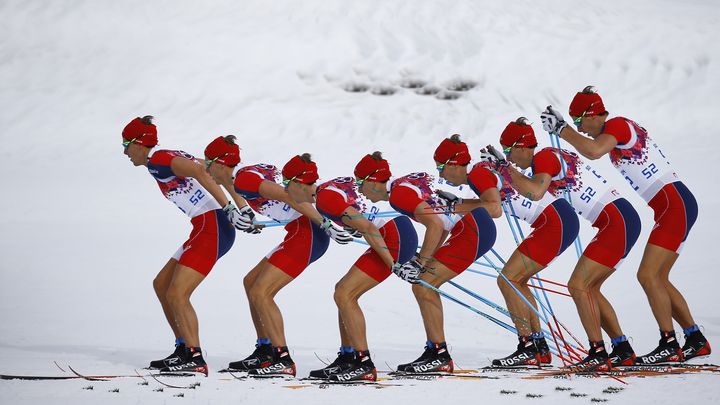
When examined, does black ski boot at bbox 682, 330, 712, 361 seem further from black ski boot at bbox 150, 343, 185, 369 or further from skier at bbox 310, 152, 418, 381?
black ski boot at bbox 150, 343, 185, 369

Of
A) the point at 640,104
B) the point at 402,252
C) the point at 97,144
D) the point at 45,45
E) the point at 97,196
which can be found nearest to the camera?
the point at 402,252

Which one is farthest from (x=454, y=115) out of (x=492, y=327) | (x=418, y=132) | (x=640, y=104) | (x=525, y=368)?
(x=525, y=368)

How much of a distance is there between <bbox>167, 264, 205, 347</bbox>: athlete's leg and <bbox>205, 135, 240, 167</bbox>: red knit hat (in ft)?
2.80

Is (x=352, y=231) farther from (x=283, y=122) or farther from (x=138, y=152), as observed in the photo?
(x=283, y=122)

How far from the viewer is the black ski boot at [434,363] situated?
795 cm

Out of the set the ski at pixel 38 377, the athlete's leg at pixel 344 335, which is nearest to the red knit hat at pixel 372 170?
the athlete's leg at pixel 344 335

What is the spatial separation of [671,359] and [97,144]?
56.9 ft

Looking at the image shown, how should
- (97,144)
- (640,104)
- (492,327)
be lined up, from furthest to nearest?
(640,104) < (97,144) < (492,327)

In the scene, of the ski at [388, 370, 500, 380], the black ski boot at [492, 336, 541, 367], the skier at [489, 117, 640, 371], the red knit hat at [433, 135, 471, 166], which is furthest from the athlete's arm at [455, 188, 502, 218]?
the ski at [388, 370, 500, 380]

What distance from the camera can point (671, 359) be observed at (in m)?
7.98

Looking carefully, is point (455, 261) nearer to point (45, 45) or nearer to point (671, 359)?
point (671, 359)

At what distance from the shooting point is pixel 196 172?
807 centimetres

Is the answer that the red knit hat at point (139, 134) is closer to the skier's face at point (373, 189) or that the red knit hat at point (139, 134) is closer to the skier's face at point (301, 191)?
the skier's face at point (301, 191)

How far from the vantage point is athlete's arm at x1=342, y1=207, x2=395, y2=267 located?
768cm
